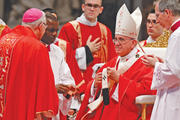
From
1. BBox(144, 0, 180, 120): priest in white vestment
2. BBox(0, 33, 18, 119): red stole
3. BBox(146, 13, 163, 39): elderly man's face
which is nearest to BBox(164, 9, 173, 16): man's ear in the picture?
BBox(144, 0, 180, 120): priest in white vestment

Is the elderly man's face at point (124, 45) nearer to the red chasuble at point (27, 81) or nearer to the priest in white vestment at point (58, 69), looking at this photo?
the priest in white vestment at point (58, 69)

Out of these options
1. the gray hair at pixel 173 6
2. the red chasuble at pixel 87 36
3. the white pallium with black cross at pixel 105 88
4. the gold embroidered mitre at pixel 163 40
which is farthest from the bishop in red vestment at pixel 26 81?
the red chasuble at pixel 87 36

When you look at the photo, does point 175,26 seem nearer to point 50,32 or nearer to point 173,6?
point 173,6

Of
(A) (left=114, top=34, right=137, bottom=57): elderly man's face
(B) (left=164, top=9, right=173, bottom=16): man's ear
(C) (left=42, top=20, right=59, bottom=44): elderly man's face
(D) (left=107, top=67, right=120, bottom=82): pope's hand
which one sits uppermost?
(B) (left=164, top=9, right=173, bottom=16): man's ear

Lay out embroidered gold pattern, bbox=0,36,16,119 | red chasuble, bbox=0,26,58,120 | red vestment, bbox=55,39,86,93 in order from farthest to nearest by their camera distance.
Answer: red vestment, bbox=55,39,86,93, embroidered gold pattern, bbox=0,36,16,119, red chasuble, bbox=0,26,58,120

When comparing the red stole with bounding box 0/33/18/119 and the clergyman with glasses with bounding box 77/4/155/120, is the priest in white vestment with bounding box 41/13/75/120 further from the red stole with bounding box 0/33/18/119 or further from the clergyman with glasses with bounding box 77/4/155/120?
the red stole with bounding box 0/33/18/119

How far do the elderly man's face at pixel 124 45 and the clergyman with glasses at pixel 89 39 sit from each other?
1.97m

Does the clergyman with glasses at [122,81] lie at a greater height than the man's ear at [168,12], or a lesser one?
lesser

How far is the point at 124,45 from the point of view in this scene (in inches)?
240

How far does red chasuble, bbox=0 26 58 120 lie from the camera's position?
208 inches

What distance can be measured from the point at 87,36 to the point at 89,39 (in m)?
0.15

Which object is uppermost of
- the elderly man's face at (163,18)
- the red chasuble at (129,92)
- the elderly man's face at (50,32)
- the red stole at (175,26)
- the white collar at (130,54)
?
the elderly man's face at (163,18)

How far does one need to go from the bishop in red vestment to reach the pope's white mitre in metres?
1.22

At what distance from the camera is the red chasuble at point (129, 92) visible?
583 cm
